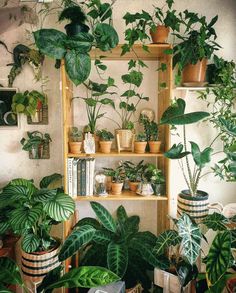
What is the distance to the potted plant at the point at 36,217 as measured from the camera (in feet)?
5.51

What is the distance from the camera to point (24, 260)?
6.07 ft

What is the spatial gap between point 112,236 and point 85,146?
0.71 meters

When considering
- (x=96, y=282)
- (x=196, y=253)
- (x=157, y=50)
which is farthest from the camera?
(x=157, y=50)

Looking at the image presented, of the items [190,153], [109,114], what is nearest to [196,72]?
[190,153]

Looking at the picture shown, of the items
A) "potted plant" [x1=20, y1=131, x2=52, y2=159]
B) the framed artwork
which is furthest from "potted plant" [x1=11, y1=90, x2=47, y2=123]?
"potted plant" [x1=20, y1=131, x2=52, y2=159]

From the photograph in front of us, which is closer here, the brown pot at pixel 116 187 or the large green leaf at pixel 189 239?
the large green leaf at pixel 189 239

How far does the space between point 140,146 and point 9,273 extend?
121 cm

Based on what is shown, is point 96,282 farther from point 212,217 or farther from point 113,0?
point 113,0

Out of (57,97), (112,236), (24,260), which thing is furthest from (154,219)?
(57,97)

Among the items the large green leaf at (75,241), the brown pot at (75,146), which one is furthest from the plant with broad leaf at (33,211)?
the brown pot at (75,146)

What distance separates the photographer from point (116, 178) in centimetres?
217

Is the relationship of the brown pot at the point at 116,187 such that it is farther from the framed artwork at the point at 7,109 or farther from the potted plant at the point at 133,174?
the framed artwork at the point at 7,109

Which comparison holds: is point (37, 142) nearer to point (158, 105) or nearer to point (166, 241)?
point (158, 105)

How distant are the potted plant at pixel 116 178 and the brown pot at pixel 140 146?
270mm
